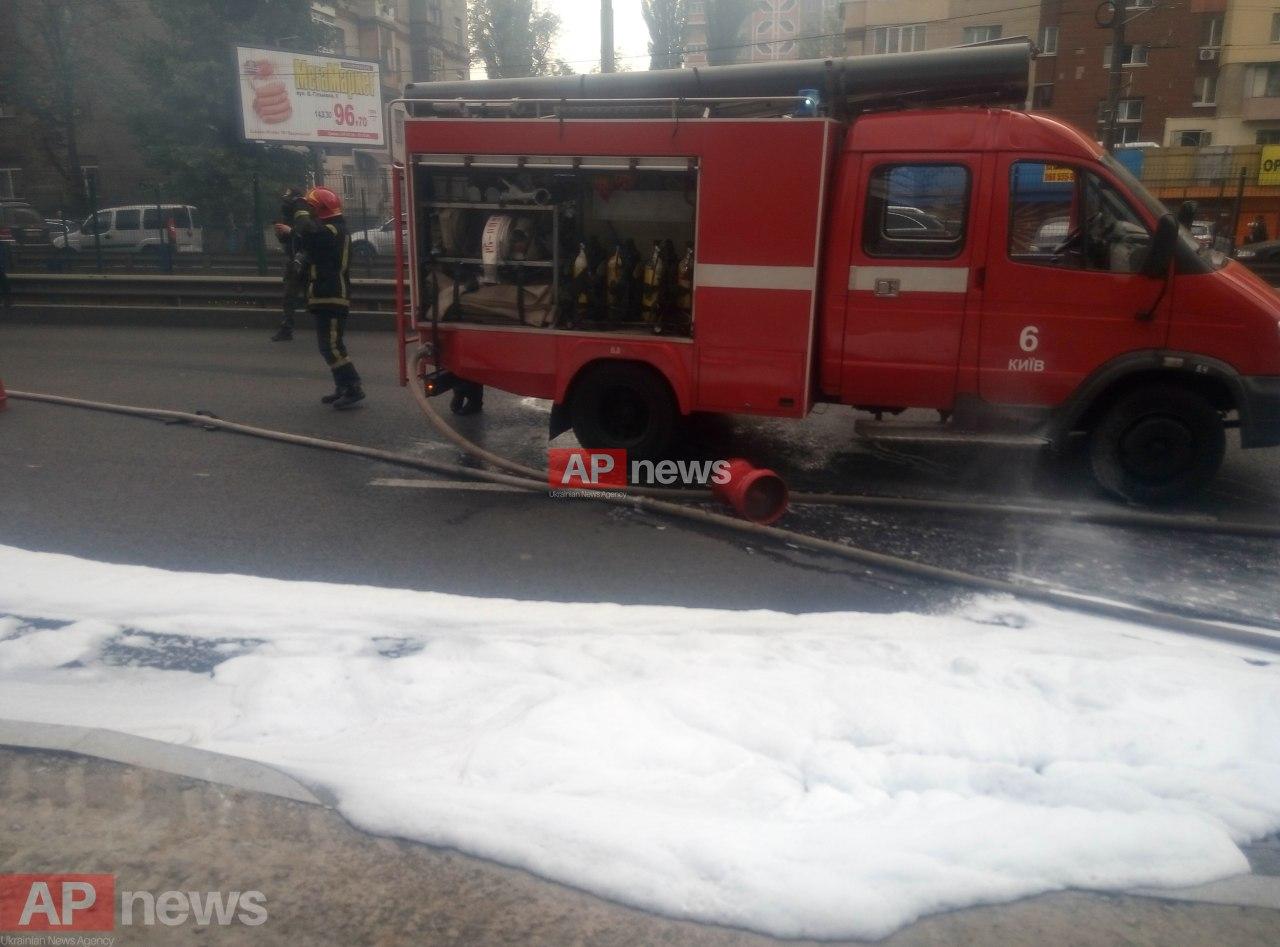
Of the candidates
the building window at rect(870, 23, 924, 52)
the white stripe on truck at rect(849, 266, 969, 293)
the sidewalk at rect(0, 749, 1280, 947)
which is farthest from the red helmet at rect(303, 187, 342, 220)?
the building window at rect(870, 23, 924, 52)

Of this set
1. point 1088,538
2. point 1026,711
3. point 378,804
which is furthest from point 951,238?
point 378,804

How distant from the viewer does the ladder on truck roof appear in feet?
22.2

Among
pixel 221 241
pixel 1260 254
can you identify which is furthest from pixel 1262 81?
pixel 221 241

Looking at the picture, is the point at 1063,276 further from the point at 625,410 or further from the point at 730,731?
the point at 730,731

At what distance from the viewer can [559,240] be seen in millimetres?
7262

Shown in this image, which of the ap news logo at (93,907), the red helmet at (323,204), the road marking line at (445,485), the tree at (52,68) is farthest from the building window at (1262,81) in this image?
the ap news logo at (93,907)

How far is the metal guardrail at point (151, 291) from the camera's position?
681 inches

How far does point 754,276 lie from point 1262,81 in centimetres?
4996

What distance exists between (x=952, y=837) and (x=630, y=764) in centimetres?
104

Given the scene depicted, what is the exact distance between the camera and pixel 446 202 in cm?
746

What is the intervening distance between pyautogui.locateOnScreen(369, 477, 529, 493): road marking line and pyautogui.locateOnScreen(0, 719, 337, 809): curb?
3.79 metres

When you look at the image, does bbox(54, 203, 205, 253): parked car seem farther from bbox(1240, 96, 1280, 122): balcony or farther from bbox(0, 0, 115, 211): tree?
bbox(1240, 96, 1280, 122): balcony

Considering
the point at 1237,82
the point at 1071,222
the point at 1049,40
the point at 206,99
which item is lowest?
the point at 1071,222

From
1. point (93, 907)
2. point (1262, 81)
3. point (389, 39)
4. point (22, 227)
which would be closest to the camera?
point (93, 907)
